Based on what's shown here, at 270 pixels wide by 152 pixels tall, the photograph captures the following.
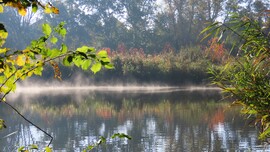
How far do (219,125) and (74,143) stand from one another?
3.23 m

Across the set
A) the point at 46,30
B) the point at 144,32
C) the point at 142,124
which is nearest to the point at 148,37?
the point at 144,32

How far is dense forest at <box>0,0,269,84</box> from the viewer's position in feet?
78.9

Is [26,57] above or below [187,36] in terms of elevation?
below

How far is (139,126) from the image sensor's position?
10555 mm

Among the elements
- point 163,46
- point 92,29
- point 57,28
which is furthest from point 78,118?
point 92,29

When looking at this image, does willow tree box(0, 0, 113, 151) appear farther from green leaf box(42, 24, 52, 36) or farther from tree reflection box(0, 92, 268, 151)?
tree reflection box(0, 92, 268, 151)

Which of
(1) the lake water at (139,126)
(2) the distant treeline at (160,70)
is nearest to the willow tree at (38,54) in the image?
(1) the lake water at (139,126)

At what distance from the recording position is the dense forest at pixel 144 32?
24062 mm

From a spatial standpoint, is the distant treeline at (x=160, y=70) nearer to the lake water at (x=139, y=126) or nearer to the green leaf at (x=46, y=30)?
the lake water at (x=139, y=126)

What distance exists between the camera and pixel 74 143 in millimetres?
8500

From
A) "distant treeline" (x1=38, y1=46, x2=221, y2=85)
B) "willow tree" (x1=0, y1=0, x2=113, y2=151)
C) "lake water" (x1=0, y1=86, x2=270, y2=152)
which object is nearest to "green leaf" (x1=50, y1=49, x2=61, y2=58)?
"willow tree" (x1=0, y1=0, x2=113, y2=151)

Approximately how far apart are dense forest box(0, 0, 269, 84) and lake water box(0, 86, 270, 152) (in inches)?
262

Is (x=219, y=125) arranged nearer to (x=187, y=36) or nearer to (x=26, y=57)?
(x=26, y=57)

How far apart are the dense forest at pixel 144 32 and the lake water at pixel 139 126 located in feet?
21.9
